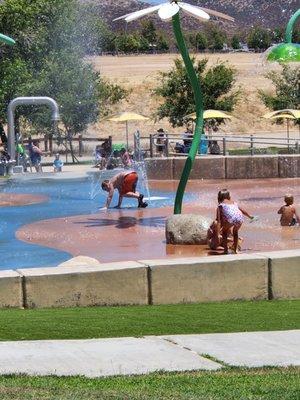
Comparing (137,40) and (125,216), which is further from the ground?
(137,40)

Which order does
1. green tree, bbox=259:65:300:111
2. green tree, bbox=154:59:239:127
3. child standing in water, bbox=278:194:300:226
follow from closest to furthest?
child standing in water, bbox=278:194:300:226 → green tree, bbox=154:59:239:127 → green tree, bbox=259:65:300:111

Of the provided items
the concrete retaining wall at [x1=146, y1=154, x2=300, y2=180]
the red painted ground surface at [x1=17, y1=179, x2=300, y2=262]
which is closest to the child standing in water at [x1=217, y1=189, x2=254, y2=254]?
the red painted ground surface at [x1=17, y1=179, x2=300, y2=262]

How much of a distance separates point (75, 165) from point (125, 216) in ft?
58.5

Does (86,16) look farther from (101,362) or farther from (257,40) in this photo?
(257,40)

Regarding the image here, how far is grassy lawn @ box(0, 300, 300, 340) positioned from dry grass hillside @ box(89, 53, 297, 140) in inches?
1925

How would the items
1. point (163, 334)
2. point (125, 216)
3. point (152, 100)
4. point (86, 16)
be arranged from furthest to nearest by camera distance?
point (152, 100), point (86, 16), point (125, 216), point (163, 334)

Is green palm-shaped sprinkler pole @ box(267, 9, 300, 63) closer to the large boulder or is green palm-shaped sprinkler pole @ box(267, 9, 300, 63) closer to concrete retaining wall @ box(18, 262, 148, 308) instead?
the large boulder

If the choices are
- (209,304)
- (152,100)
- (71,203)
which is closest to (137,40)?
(152,100)

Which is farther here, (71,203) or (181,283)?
(71,203)

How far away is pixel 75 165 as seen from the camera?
1470 inches

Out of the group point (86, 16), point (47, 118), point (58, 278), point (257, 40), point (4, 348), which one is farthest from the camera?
point (257, 40)

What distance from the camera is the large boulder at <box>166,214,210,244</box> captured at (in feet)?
52.4

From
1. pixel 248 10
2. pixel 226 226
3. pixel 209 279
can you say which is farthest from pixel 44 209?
pixel 248 10

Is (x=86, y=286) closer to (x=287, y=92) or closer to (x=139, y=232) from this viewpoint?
(x=139, y=232)
